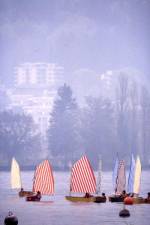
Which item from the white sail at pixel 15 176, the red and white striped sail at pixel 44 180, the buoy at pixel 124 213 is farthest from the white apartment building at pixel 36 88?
the buoy at pixel 124 213

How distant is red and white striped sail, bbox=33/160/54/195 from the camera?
52.8 m

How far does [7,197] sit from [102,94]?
248 ft

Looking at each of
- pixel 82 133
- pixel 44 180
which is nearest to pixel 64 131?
pixel 82 133

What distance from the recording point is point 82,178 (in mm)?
50688

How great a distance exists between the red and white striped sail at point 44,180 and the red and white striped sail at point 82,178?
2409 millimetres

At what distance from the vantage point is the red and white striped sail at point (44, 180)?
52750 millimetres

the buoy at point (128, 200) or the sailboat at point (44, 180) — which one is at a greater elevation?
the sailboat at point (44, 180)

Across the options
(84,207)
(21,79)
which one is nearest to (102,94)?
(21,79)

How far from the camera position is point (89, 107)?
12125 cm

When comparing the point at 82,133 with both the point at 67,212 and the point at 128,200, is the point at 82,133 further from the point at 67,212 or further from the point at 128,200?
the point at 67,212

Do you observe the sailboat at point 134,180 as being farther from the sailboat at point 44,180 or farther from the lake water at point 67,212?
the sailboat at point 44,180

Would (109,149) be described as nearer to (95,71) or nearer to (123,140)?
(123,140)

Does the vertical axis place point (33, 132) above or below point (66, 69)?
below

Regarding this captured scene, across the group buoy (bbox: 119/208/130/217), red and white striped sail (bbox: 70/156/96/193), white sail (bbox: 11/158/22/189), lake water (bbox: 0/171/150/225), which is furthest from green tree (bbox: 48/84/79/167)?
buoy (bbox: 119/208/130/217)
